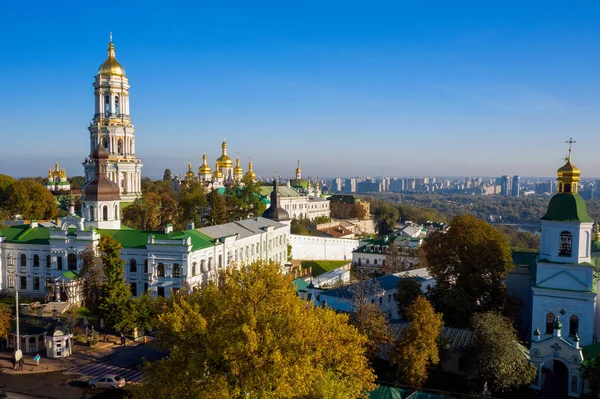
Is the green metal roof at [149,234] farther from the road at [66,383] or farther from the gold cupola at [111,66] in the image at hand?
the gold cupola at [111,66]

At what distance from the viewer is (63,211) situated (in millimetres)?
64875

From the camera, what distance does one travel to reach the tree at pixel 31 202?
5581cm

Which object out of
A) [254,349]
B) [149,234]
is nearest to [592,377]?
[254,349]

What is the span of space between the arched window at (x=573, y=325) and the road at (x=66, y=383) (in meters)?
19.5

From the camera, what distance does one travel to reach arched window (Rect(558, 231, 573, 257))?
24.1m

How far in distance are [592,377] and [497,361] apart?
11.0 feet

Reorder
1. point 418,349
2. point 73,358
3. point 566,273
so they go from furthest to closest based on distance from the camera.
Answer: point 73,358 → point 566,273 → point 418,349

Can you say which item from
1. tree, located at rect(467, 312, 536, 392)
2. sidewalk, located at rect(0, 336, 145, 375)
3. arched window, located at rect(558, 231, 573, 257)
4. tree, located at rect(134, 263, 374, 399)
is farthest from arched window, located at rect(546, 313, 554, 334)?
sidewalk, located at rect(0, 336, 145, 375)

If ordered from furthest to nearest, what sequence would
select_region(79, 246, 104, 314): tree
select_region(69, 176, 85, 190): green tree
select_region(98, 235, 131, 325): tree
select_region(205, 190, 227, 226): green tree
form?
1. select_region(69, 176, 85, 190): green tree
2. select_region(205, 190, 227, 226): green tree
3. select_region(79, 246, 104, 314): tree
4. select_region(98, 235, 131, 325): tree

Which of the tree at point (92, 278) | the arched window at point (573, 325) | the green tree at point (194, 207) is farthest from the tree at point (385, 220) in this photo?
the arched window at point (573, 325)

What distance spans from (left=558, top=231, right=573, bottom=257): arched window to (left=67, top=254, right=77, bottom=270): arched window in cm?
2820

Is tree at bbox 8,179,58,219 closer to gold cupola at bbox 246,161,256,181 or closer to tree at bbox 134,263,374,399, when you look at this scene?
gold cupola at bbox 246,161,256,181

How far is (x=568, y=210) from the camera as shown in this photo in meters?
24.0

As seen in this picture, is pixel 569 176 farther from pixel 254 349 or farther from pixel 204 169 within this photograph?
pixel 204 169
